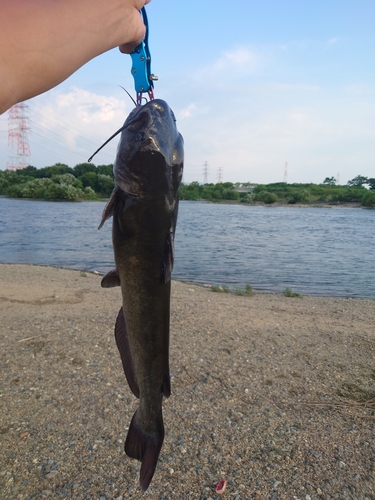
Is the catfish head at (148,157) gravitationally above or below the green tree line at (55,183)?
above

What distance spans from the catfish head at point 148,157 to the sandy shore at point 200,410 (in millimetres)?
2852

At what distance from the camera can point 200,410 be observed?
190 inches

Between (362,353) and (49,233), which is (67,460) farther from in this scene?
(49,233)

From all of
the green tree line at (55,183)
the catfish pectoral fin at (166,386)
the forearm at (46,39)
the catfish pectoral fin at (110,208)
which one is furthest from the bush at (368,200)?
the forearm at (46,39)

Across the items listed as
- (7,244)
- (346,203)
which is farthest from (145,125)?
(346,203)

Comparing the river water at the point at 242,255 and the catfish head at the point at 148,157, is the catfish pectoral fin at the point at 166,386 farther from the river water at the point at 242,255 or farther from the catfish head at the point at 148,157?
the river water at the point at 242,255

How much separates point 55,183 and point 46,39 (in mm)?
64498

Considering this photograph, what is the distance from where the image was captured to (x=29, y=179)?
2982 inches

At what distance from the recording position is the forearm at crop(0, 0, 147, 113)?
125 cm

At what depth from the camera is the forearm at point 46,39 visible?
4.09 ft

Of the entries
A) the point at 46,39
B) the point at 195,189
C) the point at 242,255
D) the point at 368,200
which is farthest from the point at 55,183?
the point at 46,39

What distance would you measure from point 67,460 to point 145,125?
131 inches

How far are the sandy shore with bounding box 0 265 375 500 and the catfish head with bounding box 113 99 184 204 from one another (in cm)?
285

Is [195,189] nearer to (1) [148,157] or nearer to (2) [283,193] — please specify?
(2) [283,193]
